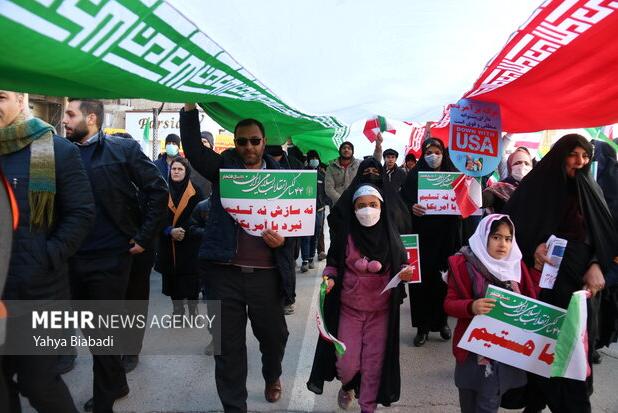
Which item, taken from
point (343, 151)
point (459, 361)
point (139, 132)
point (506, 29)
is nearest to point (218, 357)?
point (459, 361)

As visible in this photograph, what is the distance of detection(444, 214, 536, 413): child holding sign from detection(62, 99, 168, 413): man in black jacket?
2106 mm

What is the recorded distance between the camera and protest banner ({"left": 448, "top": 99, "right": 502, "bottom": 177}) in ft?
12.0

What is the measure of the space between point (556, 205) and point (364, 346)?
5.11 feet

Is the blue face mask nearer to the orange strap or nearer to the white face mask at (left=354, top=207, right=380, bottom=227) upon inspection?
the orange strap

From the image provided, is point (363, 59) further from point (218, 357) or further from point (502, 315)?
point (218, 357)

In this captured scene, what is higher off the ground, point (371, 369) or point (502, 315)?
point (502, 315)

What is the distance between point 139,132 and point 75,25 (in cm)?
2394

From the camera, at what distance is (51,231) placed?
99.6 inches

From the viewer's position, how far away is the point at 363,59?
225 centimetres

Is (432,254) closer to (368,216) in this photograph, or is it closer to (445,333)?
(445,333)

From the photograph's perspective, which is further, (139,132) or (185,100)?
(139,132)

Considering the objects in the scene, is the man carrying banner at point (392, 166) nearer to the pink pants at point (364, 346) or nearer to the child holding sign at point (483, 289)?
the pink pants at point (364, 346)

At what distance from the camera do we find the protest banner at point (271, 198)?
109 inches

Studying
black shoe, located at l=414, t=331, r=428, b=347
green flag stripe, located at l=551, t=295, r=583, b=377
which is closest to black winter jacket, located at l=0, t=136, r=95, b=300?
green flag stripe, located at l=551, t=295, r=583, b=377
